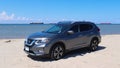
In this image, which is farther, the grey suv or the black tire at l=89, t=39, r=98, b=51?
the black tire at l=89, t=39, r=98, b=51

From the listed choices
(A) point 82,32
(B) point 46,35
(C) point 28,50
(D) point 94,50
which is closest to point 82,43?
(A) point 82,32

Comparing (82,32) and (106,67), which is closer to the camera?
(106,67)

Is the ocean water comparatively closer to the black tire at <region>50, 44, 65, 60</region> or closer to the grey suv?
the grey suv

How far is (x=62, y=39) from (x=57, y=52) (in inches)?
25.3

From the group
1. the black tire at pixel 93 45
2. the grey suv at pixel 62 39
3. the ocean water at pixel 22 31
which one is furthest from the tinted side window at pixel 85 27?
the ocean water at pixel 22 31

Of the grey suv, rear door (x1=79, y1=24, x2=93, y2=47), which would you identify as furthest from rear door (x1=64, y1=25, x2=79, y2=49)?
rear door (x1=79, y1=24, x2=93, y2=47)

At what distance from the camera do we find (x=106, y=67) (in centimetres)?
788

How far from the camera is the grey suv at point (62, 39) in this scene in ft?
29.0

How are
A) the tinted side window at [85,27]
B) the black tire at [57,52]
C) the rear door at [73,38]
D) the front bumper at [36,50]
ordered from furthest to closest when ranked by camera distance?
the tinted side window at [85,27], the rear door at [73,38], the black tire at [57,52], the front bumper at [36,50]

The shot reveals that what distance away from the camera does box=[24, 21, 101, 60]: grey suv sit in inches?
348

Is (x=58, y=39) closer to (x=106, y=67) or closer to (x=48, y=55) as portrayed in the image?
(x=48, y=55)

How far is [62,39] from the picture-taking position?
9312 millimetres

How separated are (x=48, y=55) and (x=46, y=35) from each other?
0.95 metres

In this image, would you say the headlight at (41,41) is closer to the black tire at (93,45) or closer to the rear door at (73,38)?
the rear door at (73,38)
